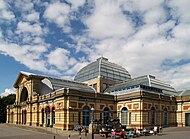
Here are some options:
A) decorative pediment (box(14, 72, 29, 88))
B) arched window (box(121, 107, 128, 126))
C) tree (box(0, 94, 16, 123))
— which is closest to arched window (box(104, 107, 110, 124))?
arched window (box(121, 107, 128, 126))

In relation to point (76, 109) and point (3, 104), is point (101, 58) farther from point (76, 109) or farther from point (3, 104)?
point (3, 104)

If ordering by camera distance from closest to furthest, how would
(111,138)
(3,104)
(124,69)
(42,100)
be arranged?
(111,138), (42,100), (124,69), (3,104)

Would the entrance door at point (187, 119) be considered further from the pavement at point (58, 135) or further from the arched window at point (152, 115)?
the pavement at point (58, 135)

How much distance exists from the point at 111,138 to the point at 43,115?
24.2 metres

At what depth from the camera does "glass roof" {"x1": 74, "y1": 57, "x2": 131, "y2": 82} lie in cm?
6275

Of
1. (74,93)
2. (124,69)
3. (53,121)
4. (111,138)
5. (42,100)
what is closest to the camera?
(111,138)

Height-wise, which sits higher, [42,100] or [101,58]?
[101,58]

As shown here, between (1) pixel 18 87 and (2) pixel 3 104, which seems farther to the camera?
(2) pixel 3 104

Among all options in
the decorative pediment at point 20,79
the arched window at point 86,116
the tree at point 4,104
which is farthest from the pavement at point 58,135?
the tree at point 4,104

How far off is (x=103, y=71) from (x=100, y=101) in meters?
16.7

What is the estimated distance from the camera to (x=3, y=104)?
290 ft

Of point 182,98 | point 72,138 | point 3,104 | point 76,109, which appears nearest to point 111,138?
point 72,138

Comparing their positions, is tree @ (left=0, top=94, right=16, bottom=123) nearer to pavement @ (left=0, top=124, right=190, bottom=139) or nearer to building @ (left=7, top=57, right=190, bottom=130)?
building @ (left=7, top=57, right=190, bottom=130)

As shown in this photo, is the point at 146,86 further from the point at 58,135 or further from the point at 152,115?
the point at 58,135
